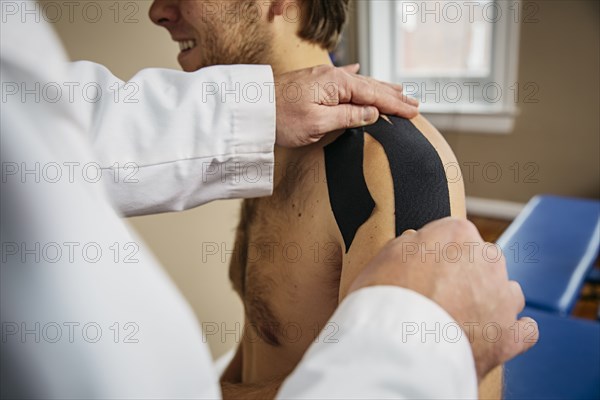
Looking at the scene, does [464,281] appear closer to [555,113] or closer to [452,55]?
[555,113]

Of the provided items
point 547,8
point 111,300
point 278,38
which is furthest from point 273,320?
point 547,8

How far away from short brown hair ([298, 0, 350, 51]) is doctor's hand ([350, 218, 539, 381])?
600 millimetres

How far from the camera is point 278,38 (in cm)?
93

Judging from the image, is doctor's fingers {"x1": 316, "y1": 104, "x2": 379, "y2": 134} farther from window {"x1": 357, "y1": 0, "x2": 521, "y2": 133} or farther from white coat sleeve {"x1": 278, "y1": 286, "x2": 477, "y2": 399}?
window {"x1": 357, "y1": 0, "x2": 521, "y2": 133}

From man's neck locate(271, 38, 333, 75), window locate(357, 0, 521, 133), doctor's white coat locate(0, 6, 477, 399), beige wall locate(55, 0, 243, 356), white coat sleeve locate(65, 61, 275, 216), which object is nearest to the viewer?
doctor's white coat locate(0, 6, 477, 399)

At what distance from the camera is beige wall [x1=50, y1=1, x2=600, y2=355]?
1.41m

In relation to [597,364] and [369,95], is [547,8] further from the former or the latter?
[369,95]

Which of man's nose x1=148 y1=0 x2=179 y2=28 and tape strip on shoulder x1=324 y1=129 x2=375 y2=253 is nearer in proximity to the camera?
tape strip on shoulder x1=324 y1=129 x2=375 y2=253

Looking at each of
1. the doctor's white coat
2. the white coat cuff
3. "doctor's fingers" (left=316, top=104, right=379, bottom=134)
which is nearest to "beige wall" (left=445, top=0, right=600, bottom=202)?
"doctor's fingers" (left=316, top=104, right=379, bottom=134)

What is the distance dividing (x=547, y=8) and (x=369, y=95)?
2423 millimetres

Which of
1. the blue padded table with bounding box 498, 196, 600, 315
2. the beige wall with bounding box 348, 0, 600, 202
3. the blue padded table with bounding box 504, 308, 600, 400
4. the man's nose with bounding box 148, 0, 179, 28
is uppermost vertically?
the man's nose with bounding box 148, 0, 179, 28

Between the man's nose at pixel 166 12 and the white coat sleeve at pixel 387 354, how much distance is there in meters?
0.82

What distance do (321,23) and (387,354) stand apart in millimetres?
734

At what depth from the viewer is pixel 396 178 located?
2.36 ft
